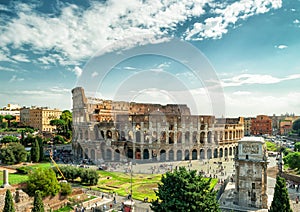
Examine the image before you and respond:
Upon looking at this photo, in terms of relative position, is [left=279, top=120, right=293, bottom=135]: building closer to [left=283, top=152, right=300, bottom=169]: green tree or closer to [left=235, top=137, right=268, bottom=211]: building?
[left=283, top=152, right=300, bottom=169]: green tree

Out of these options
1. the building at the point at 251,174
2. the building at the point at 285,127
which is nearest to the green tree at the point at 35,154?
the building at the point at 251,174

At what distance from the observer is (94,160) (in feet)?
148

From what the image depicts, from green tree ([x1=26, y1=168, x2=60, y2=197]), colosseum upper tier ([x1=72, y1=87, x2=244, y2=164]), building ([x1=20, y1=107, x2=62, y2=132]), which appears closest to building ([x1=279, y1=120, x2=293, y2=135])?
colosseum upper tier ([x1=72, y1=87, x2=244, y2=164])

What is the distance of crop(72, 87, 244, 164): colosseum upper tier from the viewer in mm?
45031

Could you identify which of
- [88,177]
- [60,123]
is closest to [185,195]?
[88,177]

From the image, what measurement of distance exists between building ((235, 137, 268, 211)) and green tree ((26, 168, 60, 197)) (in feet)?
53.7

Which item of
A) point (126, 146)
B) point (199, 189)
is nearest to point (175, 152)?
point (126, 146)

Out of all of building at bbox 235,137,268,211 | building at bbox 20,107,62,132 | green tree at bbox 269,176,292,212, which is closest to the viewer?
green tree at bbox 269,176,292,212

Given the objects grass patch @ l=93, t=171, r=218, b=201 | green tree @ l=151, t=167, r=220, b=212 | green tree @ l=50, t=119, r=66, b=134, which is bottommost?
grass patch @ l=93, t=171, r=218, b=201

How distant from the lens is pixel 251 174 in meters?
22.0

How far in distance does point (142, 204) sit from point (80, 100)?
105ft

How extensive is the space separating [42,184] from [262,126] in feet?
278

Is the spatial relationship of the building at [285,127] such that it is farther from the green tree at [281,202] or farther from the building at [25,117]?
the building at [25,117]

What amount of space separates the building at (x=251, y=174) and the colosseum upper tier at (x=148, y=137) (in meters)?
23.0
